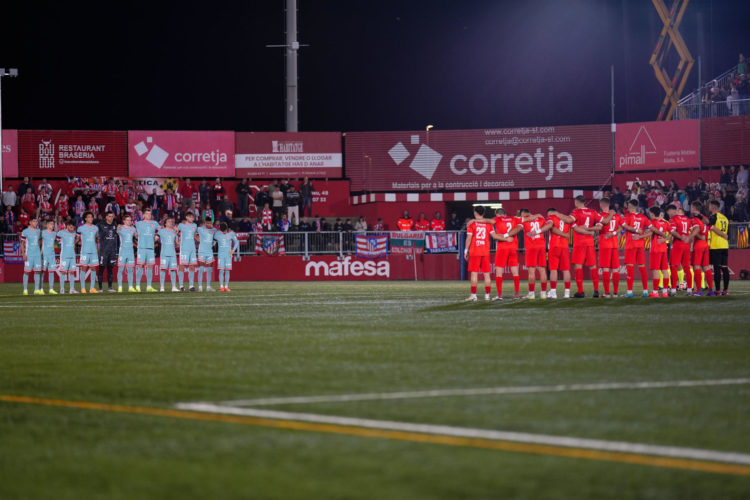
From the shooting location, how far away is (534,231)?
19094 mm

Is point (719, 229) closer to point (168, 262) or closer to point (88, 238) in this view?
point (168, 262)

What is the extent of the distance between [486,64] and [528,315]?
160 feet

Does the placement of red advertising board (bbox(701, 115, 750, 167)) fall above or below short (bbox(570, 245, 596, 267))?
above

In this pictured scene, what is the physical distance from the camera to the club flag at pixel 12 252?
36.2 meters

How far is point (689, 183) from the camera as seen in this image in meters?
39.1

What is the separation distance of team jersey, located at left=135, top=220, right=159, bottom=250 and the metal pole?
19744 mm

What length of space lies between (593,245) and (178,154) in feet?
94.1

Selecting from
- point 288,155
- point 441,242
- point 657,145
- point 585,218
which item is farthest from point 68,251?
point 657,145

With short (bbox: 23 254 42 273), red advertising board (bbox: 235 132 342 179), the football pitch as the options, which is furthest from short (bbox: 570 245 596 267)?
red advertising board (bbox: 235 132 342 179)

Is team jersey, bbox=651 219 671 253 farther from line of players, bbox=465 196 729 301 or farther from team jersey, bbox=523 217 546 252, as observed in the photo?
team jersey, bbox=523 217 546 252

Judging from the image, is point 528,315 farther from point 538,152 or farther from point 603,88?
point 603,88

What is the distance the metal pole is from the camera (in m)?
43.8

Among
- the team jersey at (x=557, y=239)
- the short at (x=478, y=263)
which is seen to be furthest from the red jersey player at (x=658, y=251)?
the short at (x=478, y=263)

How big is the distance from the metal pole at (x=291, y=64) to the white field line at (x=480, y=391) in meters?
38.6
